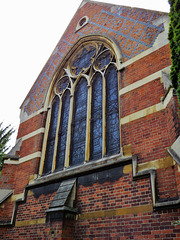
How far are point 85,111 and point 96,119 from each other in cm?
65

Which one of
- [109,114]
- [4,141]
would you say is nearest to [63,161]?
[109,114]

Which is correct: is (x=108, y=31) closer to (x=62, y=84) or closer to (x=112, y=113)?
(x=62, y=84)

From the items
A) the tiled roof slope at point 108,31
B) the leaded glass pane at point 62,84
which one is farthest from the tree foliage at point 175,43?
the leaded glass pane at point 62,84

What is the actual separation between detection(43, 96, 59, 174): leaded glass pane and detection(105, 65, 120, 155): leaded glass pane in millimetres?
2257

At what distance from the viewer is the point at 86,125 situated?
21.9ft

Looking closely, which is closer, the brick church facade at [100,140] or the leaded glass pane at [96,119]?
the brick church facade at [100,140]

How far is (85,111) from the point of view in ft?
23.5

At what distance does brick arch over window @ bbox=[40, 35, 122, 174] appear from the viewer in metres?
6.25

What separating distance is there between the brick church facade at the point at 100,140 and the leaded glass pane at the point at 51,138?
0.12 feet

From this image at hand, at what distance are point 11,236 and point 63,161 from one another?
8.39 feet

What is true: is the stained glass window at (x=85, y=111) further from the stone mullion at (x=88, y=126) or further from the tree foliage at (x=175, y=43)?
the tree foliage at (x=175, y=43)

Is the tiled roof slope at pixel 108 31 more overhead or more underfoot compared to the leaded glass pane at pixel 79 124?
more overhead

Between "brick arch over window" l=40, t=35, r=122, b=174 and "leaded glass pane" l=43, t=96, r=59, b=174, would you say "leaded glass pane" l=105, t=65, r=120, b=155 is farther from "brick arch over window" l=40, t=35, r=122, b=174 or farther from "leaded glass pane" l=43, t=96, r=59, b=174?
"leaded glass pane" l=43, t=96, r=59, b=174

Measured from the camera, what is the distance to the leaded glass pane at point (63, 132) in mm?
7020
